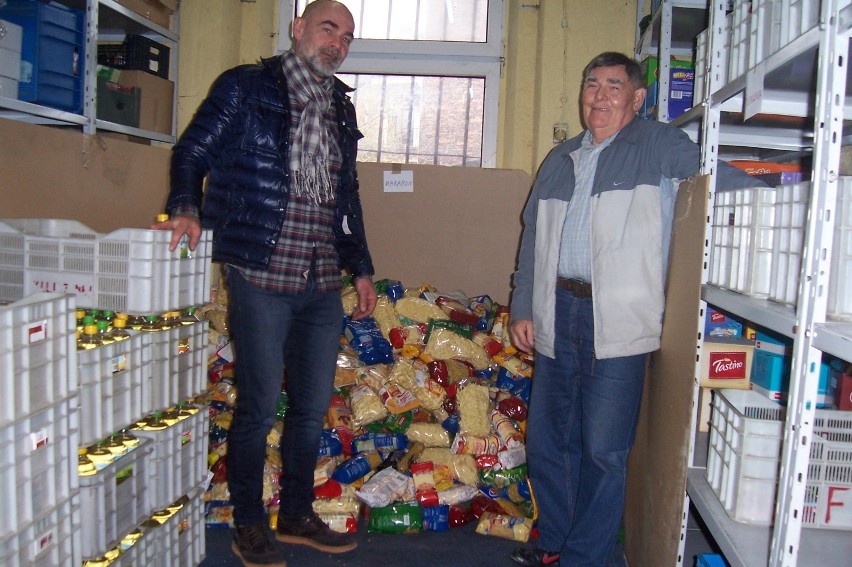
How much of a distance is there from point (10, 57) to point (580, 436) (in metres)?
2.76

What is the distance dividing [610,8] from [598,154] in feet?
7.12

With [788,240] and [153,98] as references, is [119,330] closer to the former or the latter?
[788,240]

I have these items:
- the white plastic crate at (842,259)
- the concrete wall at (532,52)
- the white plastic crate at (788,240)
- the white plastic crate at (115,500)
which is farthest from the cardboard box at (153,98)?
the white plastic crate at (842,259)

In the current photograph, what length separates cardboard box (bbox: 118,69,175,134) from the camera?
3.39 meters

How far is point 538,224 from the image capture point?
7.64 ft

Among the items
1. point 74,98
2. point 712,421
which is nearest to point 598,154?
point 712,421

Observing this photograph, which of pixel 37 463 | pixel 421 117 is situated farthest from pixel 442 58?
pixel 37 463

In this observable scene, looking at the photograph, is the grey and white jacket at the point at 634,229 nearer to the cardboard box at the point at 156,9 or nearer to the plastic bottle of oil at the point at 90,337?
the plastic bottle of oil at the point at 90,337

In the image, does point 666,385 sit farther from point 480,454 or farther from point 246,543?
point 246,543

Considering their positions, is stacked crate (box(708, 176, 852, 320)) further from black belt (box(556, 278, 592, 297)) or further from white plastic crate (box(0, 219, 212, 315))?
white plastic crate (box(0, 219, 212, 315))

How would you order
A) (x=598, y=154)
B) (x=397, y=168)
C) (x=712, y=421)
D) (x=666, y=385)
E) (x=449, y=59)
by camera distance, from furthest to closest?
(x=449, y=59) < (x=397, y=168) < (x=598, y=154) < (x=666, y=385) < (x=712, y=421)

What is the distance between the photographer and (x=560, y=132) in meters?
3.82

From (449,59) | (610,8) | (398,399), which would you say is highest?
(610,8)

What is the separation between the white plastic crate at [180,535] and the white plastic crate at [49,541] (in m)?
0.44
